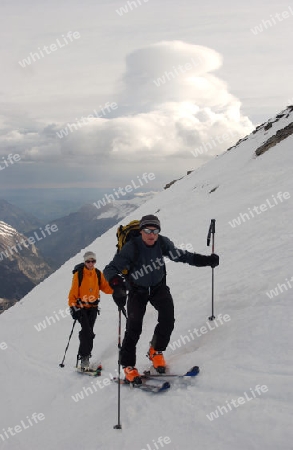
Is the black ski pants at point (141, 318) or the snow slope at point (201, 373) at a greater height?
the black ski pants at point (141, 318)

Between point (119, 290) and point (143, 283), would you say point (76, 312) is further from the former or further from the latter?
point (119, 290)

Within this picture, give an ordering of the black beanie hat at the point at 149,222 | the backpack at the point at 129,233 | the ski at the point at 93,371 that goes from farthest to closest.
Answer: the ski at the point at 93,371 → the backpack at the point at 129,233 → the black beanie hat at the point at 149,222

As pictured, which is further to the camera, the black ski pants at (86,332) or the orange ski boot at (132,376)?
the black ski pants at (86,332)

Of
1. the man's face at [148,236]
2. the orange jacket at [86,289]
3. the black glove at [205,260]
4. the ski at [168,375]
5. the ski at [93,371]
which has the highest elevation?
the man's face at [148,236]

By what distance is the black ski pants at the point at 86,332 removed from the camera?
9.87 meters

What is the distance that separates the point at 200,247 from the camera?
18.4 metres

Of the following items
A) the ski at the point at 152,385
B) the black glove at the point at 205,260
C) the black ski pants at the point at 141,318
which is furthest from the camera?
the black glove at the point at 205,260

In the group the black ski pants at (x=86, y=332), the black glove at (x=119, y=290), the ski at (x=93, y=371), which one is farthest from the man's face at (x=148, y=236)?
the black ski pants at (x=86, y=332)

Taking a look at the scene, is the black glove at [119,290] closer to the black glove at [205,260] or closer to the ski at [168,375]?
the ski at [168,375]

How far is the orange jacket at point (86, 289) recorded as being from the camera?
9.89 m

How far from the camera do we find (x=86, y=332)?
9961mm

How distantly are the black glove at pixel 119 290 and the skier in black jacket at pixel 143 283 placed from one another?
6cm

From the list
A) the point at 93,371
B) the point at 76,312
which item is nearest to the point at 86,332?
the point at 76,312

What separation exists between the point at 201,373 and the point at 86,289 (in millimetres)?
4464
